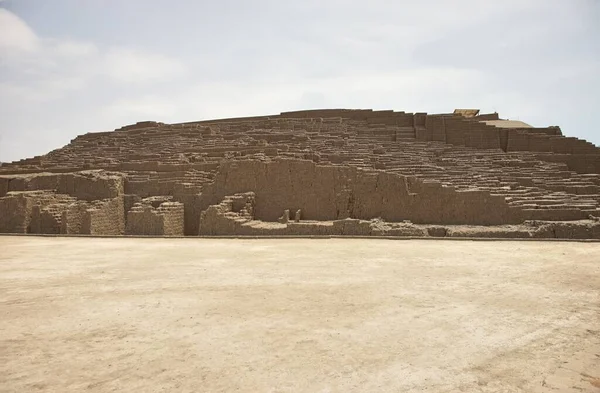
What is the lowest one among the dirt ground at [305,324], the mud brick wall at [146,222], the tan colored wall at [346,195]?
the dirt ground at [305,324]

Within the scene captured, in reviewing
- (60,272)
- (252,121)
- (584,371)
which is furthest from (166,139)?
(584,371)

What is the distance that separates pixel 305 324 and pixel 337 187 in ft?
32.8

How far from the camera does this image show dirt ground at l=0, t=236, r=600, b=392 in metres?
3.38

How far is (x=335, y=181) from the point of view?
1445cm

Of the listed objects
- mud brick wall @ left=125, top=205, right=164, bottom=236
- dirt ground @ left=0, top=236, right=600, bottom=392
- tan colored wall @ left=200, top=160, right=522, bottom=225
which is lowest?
dirt ground @ left=0, top=236, right=600, bottom=392

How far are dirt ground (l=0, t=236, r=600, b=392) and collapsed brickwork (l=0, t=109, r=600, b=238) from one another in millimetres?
4209

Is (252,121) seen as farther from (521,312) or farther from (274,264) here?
(521,312)

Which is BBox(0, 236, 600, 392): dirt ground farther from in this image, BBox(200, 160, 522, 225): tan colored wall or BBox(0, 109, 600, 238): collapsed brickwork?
BBox(200, 160, 522, 225): tan colored wall

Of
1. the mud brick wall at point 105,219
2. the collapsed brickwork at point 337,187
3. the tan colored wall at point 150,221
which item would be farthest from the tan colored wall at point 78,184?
the tan colored wall at point 150,221

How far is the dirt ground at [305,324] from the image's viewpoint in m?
3.38

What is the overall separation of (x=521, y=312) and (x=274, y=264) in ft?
13.6

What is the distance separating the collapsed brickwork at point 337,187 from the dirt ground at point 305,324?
4209 mm

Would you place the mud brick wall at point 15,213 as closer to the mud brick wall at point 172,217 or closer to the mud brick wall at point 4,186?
the mud brick wall at point 4,186

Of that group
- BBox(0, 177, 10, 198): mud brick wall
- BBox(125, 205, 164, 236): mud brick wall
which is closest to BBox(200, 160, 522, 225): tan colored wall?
BBox(125, 205, 164, 236): mud brick wall
